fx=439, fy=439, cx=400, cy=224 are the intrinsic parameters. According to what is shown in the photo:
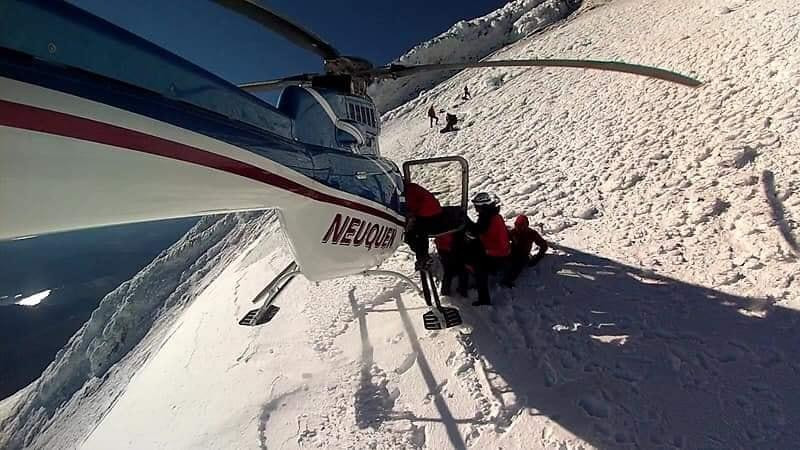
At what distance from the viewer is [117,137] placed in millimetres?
1525

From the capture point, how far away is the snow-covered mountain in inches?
879

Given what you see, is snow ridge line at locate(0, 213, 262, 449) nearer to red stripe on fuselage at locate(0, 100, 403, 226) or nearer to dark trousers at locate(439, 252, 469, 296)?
dark trousers at locate(439, 252, 469, 296)

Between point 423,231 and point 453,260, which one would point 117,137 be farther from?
point 453,260

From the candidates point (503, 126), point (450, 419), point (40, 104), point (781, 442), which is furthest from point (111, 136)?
point (503, 126)

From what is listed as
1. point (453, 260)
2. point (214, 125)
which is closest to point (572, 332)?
point (453, 260)

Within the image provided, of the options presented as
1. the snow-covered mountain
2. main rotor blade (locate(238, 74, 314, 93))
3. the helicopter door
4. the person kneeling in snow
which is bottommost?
the person kneeling in snow

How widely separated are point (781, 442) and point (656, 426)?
64 cm

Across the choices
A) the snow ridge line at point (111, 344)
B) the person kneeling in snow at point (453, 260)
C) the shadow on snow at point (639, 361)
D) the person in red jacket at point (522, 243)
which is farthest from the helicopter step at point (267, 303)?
the snow ridge line at point (111, 344)

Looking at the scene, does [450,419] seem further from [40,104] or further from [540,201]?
[540,201]

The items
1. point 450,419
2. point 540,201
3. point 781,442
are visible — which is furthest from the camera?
point 540,201

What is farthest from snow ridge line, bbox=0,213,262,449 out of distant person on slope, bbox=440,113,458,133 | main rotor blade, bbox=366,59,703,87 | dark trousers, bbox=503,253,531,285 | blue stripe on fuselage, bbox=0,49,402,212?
distant person on slope, bbox=440,113,458,133

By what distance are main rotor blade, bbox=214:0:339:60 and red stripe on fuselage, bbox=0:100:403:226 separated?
824 millimetres

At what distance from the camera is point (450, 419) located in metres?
3.47

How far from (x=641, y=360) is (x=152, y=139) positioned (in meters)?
3.60
